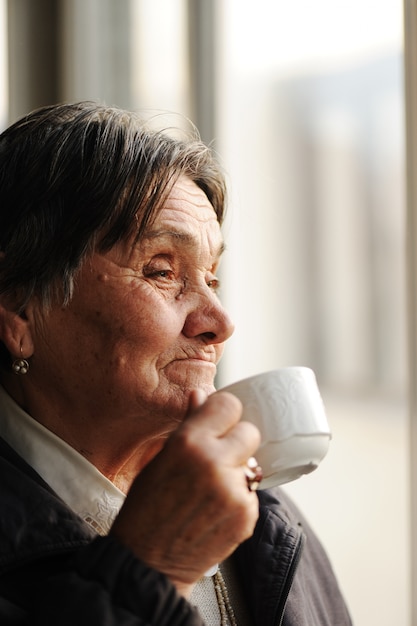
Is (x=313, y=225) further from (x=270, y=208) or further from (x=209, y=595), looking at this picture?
(x=209, y=595)

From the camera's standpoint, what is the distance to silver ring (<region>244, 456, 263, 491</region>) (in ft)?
3.31

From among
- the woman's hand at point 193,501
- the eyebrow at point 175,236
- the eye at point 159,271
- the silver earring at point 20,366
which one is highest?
the eyebrow at point 175,236

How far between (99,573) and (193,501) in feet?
0.43

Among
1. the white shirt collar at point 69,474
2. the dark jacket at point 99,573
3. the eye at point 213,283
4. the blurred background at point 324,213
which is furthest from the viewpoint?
the blurred background at point 324,213

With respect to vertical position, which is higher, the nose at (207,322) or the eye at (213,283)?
the eye at (213,283)

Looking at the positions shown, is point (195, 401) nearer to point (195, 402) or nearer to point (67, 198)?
point (195, 402)

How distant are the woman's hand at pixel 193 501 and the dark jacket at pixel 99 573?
0.02m

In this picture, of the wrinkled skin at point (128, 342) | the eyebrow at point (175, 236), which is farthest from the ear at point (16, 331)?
the eyebrow at point (175, 236)

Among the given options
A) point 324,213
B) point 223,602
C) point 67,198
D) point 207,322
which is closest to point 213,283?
point 207,322

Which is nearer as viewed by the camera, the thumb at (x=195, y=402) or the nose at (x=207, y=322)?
the thumb at (x=195, y=402)

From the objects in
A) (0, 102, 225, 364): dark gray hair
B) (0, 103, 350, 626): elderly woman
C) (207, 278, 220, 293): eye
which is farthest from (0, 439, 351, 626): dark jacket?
(207, 278, 220, 293): eye

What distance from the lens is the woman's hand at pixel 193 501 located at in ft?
3.11

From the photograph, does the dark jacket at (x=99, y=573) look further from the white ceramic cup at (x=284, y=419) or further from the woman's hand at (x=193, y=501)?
the white ceramic cup at (x=284, y=419)

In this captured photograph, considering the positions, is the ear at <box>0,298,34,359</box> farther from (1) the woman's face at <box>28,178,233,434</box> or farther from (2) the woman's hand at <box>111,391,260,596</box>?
(2) the woman's hand at <box>111,391,260,596</box>
